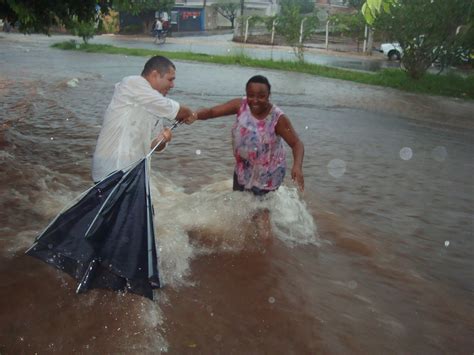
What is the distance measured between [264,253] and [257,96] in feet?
4.62

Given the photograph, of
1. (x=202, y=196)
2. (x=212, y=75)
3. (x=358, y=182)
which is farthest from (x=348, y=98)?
(x=202, y=196)

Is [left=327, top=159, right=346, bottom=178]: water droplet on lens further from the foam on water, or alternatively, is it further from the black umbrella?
the black umbrella

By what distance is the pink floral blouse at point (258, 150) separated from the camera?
13.7 ft

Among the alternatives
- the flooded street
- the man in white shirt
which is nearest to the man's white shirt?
the man in white shirt

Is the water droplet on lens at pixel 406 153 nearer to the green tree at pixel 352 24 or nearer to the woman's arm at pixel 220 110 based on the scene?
the woman's arm at pixel 220 110

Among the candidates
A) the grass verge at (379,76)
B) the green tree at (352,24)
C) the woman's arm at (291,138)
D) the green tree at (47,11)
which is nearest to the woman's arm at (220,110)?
the woman's arm at (291,138)

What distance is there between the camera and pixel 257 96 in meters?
4.00

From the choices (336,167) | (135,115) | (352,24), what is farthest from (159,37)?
(135,115)

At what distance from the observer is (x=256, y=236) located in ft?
15.3

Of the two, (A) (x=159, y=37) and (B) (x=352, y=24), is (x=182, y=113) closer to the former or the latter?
(B) (x=352, y=24)

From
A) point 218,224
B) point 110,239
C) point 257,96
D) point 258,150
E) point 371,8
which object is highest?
point 371,8

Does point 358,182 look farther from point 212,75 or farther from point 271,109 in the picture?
point 212,75

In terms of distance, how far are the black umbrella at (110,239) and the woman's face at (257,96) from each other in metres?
1.22

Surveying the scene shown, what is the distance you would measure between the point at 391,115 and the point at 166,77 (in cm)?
940
